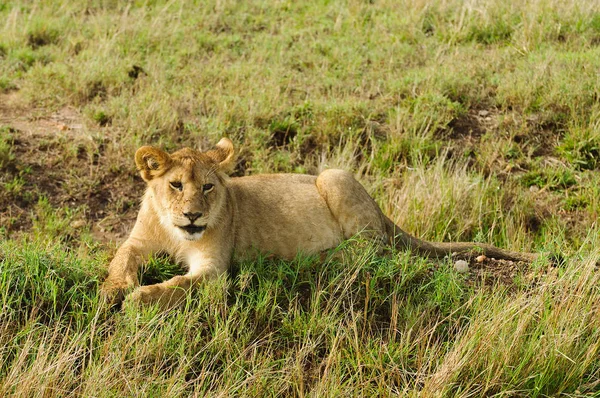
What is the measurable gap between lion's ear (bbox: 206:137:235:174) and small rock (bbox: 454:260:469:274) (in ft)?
5.45

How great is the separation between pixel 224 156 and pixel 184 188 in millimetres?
541

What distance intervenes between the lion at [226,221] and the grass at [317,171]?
0.56ft

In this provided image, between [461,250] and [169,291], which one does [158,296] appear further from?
[461,250]

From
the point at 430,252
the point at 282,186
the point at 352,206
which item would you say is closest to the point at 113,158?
the point at 282,186

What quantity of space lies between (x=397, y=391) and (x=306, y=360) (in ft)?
1.82

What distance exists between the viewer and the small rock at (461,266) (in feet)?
17.2

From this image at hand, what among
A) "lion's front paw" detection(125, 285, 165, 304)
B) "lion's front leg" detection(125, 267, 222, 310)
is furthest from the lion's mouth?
"lion's front paw" detection(125, 285, 165, 304)

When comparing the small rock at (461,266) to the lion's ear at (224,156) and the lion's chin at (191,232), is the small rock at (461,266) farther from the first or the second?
the lion's chin at (191,232)

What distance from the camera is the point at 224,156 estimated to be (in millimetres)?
5141

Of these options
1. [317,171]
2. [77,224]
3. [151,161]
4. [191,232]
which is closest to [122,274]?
[191,232]

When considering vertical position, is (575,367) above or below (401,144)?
above

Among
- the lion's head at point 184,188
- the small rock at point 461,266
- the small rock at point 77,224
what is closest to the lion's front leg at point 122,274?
the lion's head at point 184,188

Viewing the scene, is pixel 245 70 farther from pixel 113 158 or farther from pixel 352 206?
pixel 352 206

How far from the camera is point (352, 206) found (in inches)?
223
